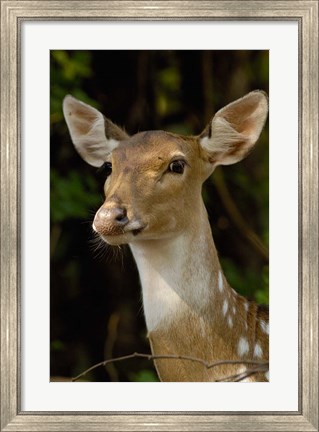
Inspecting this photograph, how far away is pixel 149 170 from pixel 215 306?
1.80 feet

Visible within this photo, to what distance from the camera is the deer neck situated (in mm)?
4266

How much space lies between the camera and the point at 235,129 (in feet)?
14.1

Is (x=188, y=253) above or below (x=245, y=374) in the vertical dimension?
above

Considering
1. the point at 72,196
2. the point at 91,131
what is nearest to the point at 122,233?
the point at 91,131

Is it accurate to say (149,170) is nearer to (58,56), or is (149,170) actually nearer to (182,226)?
(182,226)

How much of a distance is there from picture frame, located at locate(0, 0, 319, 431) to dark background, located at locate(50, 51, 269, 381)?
0.61 ft

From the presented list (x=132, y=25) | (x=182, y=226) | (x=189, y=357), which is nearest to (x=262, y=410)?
(x=189, y=357)

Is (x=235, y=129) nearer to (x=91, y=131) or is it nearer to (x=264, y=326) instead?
(x=91, y=131)

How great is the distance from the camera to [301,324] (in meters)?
4.20

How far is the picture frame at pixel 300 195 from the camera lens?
419 centimetres

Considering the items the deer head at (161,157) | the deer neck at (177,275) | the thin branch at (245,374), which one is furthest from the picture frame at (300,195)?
the deer neck at (177,275)

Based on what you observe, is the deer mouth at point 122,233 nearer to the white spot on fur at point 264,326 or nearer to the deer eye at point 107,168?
the deer eye at point 107,168

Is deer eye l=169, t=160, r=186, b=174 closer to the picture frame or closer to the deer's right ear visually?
the deer's right ear

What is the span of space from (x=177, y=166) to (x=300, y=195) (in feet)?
1.46
